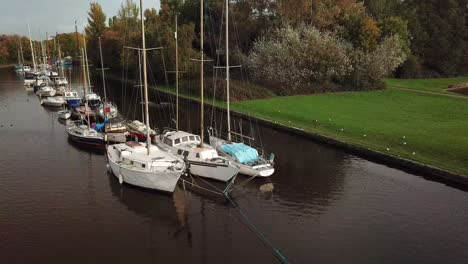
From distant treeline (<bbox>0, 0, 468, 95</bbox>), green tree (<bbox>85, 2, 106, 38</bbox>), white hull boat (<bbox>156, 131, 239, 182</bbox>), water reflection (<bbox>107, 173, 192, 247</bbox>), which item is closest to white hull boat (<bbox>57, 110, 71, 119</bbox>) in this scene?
distant treeline (<bbox>0, 0, 468, 95</bbox>)

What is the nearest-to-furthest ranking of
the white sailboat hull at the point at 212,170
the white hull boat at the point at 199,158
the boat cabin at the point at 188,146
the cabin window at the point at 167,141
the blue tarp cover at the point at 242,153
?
the white sailboat hull at the point at 212,170, the white hull boat at the point at 199,158, the boat cabin at the point at 188,146, the blue tarp cover at the point at 242,153, the cabin window at the point at 167,141

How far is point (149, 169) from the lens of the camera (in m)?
32.5

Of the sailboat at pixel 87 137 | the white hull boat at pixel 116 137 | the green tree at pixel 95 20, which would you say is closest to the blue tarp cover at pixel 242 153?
the white hull boat at pixel 116 137

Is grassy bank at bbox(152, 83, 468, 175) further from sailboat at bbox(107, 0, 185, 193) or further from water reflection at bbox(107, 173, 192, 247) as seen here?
water reflection at bbox(107, 173, 192, 247)

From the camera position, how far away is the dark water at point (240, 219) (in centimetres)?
2406

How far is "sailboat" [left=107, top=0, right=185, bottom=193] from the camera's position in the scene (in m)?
32.0

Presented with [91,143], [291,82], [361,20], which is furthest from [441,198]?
[361,20]

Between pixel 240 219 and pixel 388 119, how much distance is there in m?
34.9

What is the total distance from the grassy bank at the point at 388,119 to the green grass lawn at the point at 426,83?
930 cm

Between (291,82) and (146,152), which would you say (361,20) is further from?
(146,152)

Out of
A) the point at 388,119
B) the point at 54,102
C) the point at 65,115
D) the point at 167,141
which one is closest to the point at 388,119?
the point at 388,119

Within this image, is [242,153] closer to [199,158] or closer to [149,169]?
[199,158]

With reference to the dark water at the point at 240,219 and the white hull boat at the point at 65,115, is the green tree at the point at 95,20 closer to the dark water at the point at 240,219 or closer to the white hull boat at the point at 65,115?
the white hull boat at the point at 65,115

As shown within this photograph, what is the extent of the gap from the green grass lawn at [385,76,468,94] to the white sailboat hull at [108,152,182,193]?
226 ft
